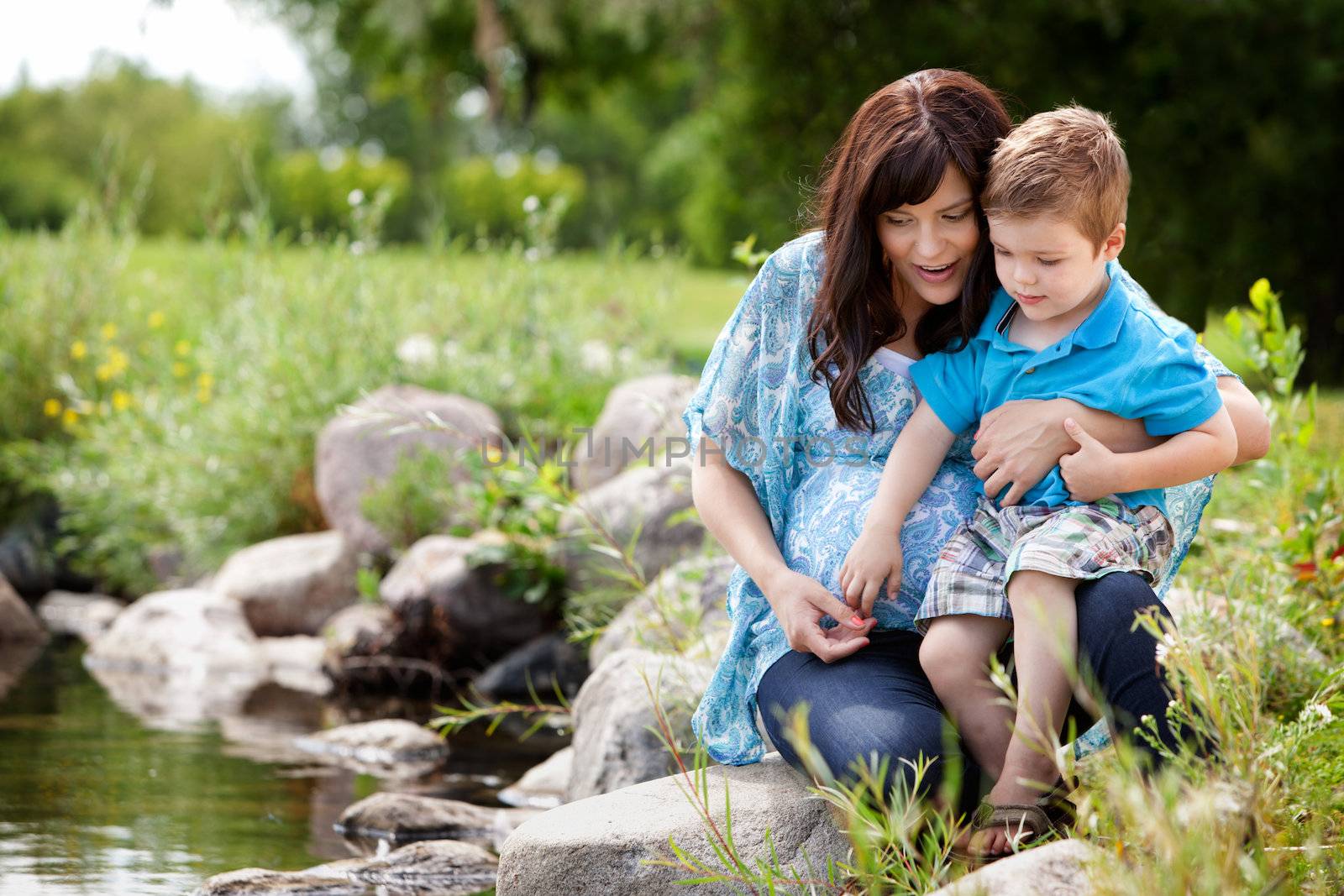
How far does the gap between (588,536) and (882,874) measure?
352 centimetres

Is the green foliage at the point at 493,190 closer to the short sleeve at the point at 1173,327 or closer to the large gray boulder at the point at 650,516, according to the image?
the large gray boulder at the point at 650,516

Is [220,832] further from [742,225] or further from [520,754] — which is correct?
[742,225]

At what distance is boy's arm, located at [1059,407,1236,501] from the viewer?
2.41m

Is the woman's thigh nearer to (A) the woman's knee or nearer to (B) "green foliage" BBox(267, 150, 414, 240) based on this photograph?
(A) the woman's knee

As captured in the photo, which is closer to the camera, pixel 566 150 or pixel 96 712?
pixel 96 712

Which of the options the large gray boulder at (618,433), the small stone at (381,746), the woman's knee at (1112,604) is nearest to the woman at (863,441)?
the woman's knee at (1112,604)

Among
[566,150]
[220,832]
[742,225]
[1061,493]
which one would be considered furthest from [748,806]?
[566,150]

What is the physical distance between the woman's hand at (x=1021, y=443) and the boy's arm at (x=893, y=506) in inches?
3.8

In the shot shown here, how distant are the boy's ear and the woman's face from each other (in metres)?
0.24

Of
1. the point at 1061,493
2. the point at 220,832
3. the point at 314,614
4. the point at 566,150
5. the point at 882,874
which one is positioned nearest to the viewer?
the point at 882,874

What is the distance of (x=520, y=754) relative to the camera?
5.00 metres

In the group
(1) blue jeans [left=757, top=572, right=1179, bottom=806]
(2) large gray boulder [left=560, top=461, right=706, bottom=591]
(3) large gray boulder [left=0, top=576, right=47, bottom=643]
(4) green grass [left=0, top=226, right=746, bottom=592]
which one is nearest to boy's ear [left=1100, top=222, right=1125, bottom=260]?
(1) blue jeans [left=757, top=572, right=1179, bottom=806]

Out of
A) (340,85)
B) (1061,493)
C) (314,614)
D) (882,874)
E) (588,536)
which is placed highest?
(340,85)

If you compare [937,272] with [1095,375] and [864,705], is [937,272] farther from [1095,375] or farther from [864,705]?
[864,705]
